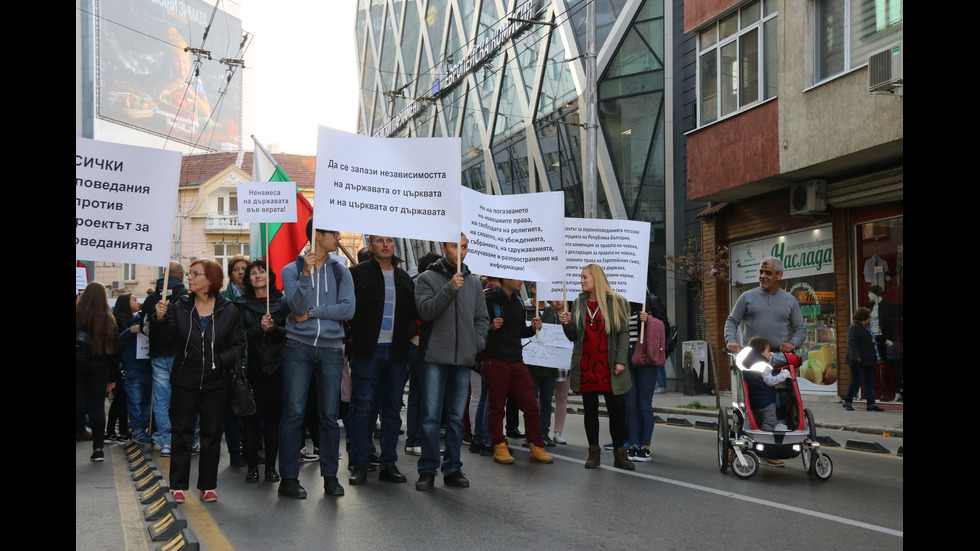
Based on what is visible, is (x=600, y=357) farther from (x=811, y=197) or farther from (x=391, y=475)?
(x=811, y=197)

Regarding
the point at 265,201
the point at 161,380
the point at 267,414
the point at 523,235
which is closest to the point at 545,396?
the point at 523,235

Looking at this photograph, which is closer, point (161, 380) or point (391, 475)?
point (391, 475)

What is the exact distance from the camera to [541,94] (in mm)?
33219

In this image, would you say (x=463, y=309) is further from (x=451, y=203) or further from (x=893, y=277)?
(x=893, y=277)

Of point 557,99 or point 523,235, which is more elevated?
point 557,99

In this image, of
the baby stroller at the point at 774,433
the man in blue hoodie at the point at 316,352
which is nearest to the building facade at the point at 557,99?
the baby stroller at the point at 774,433

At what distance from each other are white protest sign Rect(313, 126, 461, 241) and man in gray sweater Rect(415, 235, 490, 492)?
14.0 inches

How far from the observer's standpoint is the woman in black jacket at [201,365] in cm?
722

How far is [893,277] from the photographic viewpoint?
16.8 metres

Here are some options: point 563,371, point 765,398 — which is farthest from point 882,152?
point 765,398

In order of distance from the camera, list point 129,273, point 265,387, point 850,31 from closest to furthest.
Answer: point 265,387
point 850,31
point 129,273

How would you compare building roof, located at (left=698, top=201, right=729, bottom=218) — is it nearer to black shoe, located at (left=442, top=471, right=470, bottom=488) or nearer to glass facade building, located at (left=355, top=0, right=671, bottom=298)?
glass facade building, located at (left=355, top=0, right=671, bottom=298)

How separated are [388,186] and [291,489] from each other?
8.00ft
